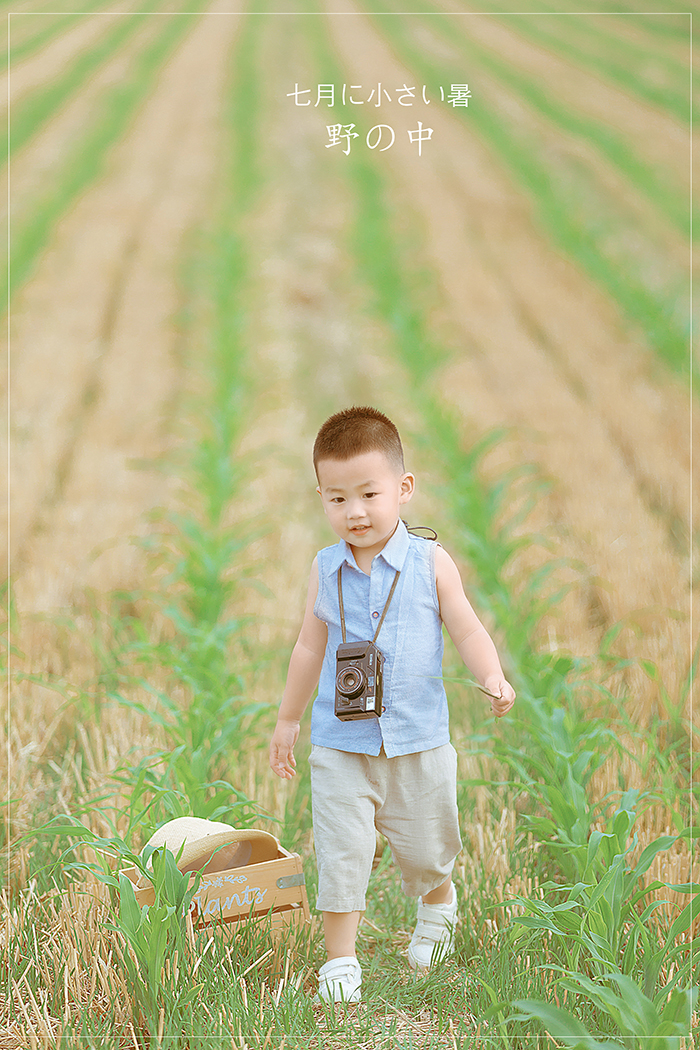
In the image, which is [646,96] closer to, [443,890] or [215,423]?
[215,423]

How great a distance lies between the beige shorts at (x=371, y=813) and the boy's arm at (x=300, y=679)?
0.12 m

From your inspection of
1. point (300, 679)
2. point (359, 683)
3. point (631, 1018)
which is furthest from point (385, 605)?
point (631, 1018)

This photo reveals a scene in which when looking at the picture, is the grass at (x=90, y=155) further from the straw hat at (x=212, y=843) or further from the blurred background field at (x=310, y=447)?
the straw hat at (x=212, y=843)

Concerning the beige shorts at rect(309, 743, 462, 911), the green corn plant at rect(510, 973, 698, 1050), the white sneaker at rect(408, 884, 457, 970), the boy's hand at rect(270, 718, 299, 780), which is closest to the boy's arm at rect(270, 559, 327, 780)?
the boy's hand at rect(270, 718, 299, 780)

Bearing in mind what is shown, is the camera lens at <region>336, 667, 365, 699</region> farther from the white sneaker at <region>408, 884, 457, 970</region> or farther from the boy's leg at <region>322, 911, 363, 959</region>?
the white sneaker at <region>408, 884, 457, 970</region>

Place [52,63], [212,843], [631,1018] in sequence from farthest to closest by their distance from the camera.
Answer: [52,63] < [212,843] < [631,1018]

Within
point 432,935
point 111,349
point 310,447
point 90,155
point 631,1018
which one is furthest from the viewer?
point 90,155

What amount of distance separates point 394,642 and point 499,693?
267mm

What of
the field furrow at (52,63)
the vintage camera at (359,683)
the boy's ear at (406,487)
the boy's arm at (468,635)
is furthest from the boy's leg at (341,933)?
the field furrow at (52,63)

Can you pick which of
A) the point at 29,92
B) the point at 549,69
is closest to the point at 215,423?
the point at 29,92

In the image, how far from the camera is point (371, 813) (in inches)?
91.0

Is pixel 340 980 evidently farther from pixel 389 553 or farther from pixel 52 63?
pixel 52 63

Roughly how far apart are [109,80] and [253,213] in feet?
10.8

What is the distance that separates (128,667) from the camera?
381 cm
